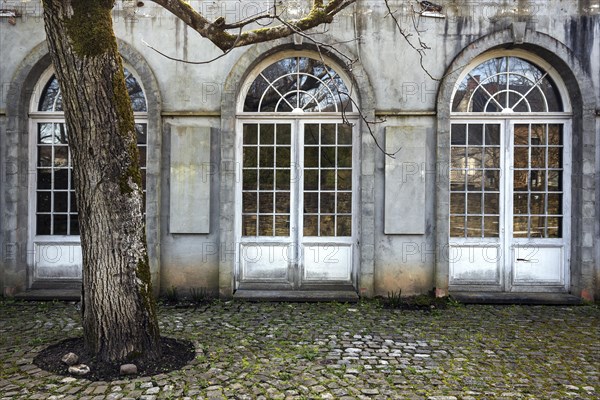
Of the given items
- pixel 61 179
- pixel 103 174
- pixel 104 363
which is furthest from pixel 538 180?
pixel 61 179

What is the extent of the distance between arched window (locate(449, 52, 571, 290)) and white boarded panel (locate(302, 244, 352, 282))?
67.3 inches

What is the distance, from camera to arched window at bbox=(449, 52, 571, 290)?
7.14 metres

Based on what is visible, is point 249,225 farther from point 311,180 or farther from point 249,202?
point 311,180

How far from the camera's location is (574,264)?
23.0 feet

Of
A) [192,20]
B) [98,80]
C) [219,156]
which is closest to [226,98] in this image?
[219,156]

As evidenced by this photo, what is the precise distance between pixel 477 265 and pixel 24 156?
7287 mm

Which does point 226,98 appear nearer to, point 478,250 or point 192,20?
point 192,20

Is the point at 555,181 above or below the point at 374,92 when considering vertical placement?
below

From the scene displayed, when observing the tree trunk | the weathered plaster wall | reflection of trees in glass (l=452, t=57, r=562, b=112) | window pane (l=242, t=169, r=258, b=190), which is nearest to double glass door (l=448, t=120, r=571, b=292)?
reflection of trees in glass (l=452, t=57, r=562, b=112)

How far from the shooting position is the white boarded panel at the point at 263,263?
Answer: 23.6 feet

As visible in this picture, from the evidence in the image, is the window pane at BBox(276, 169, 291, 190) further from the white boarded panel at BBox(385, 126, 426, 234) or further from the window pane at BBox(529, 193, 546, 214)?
the window pane at BBox(529, 193, 546, 214)

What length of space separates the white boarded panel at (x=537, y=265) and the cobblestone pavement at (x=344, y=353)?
65 cm

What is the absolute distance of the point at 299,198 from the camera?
7.19 meters

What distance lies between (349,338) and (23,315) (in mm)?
4327
